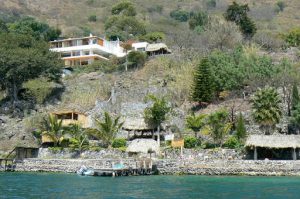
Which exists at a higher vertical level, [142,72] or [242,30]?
[242,30]

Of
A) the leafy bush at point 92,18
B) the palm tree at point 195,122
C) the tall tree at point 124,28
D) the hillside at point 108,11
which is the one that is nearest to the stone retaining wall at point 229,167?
the palm tree at point 195,122

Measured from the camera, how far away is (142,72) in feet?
256

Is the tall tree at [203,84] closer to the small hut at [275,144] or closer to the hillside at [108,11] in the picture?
the small hut at [275,144]

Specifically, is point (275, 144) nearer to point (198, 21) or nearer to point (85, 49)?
point (85, 49)

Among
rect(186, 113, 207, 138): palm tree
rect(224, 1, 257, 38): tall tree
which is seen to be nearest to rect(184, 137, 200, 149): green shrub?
rect(186, 113, 207, 138): palm tree

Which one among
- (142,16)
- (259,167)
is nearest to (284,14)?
(142,16)

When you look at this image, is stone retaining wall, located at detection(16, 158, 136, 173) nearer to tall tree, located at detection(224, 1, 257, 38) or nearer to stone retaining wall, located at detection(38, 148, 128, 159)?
stone retaining wall, located at detection(38, 148, 128, 159)

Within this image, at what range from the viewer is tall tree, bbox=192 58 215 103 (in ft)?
218

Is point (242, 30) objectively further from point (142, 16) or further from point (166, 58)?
point (142, 16)

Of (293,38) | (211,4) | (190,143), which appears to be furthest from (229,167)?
(211,4)

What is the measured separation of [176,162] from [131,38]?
50575 mm

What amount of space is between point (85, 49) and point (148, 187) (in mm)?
50799

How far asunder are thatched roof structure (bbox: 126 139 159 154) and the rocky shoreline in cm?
197

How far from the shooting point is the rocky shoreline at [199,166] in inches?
2032
